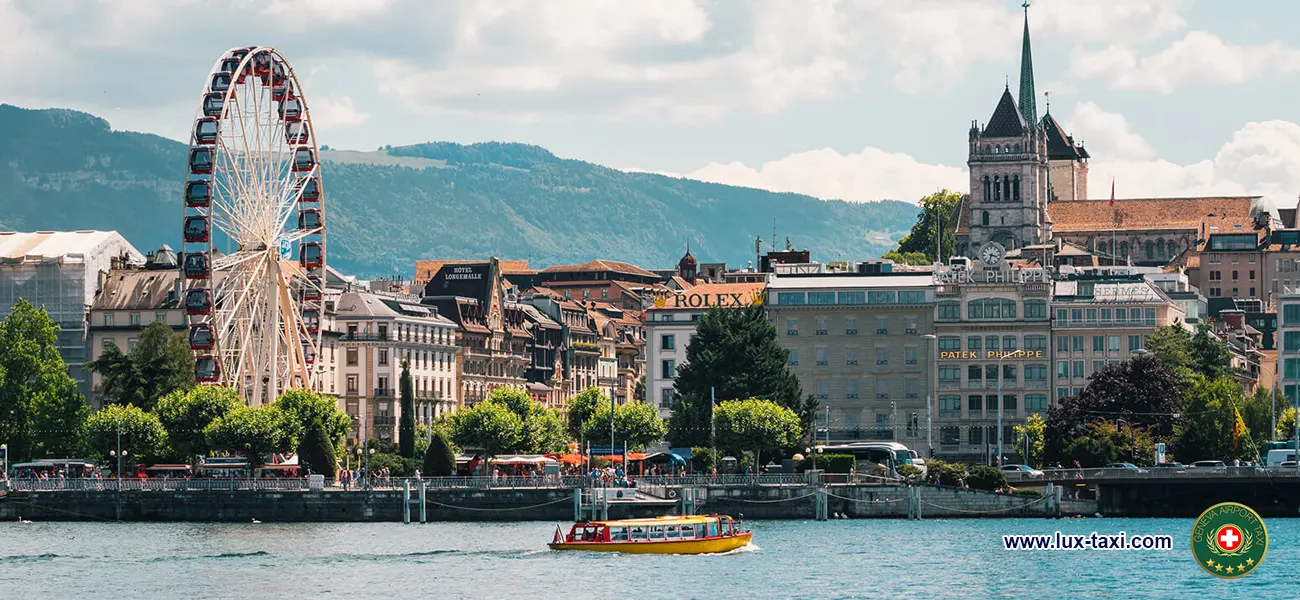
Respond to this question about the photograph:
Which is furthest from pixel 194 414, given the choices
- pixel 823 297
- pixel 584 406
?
pixel 823 297

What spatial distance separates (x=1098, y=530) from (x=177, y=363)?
2382 inches

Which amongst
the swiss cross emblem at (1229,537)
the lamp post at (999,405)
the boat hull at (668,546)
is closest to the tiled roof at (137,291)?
Answer: the lamp post at (999,405)

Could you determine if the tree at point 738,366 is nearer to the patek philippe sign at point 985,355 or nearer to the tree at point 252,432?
the patek philippe sign at point 985,355

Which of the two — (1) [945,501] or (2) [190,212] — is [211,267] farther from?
(1) [945,501]

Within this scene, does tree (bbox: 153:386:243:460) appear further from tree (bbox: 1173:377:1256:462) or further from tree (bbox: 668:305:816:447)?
tree (bbox: 1173:377:1256:462)

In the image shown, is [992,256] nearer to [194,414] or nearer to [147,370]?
[147,370]

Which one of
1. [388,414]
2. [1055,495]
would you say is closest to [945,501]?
[1055,495]

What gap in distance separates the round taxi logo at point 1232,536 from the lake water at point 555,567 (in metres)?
15.3

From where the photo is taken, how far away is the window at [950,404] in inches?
6462

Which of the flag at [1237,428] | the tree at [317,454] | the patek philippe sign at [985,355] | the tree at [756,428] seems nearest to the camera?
the tree at [317,454]

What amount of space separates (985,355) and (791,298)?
13226mm

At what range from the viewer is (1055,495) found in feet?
403

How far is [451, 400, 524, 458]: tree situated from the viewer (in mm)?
142250

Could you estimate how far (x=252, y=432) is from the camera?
12738 centimetres
